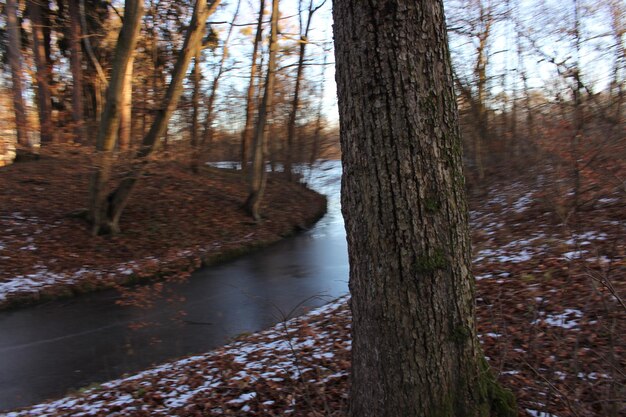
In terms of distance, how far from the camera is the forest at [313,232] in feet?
9.67

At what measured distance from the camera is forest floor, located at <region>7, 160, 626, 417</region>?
364 centimetres

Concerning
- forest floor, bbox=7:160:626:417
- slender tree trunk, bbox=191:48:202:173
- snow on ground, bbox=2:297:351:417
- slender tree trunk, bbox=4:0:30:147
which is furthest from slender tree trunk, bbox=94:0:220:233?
snow on ground, bbox=2:297:351:417

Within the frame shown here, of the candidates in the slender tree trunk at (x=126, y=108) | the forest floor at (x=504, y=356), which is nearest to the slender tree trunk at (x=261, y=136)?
the slender tree trunk at (x=126, y=108)

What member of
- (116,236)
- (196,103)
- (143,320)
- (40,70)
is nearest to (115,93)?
(116,236)

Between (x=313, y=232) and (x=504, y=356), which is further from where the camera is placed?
(x=313, y=232)

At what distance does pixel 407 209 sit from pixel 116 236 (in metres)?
13.2

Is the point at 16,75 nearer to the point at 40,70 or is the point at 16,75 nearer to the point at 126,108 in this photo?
the point at 40,70

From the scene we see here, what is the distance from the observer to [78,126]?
15.2m

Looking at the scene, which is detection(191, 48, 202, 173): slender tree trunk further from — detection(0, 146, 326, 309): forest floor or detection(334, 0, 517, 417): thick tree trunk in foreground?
detection(334, 0, 517, 417): thick tree trunk in foreground

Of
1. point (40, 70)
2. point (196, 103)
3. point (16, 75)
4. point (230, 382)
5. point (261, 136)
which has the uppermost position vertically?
point (40, 70)

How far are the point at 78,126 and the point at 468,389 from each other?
14.9 metres

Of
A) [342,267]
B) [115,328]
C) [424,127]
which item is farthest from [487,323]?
[342,267]

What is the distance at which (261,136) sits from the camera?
1862cm

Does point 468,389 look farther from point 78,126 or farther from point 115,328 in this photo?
point 78,126
